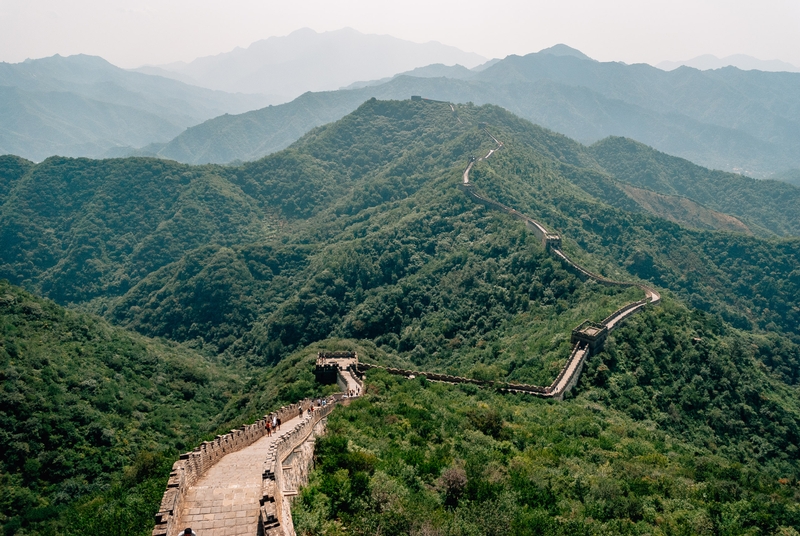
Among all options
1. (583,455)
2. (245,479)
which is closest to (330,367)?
(583,455)

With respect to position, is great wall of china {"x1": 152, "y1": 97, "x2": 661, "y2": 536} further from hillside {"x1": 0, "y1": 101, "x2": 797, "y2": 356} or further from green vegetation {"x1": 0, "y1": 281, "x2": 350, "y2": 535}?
hillside {"x1": 0, "y1": 101, "x2": 797, "y2": 356}

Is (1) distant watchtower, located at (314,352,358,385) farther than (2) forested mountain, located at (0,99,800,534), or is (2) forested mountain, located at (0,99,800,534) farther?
(1) distant watchtower, located at (314,352,358,385)

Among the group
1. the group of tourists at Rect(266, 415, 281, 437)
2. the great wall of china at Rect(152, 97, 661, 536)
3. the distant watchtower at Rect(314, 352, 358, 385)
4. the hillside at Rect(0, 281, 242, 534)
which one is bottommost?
the hillside at Rect(0, 281, 242, 534)

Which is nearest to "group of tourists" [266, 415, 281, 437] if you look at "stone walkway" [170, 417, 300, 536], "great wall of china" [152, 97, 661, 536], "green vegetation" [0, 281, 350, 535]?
"great wall of china" [152, 97, 661, 536]

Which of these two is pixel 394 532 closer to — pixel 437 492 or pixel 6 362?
pixel 437 492

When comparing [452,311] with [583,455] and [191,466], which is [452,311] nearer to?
[583,455]

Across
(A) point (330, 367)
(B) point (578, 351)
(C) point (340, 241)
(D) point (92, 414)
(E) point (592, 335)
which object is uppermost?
(E) point (592, 335)
